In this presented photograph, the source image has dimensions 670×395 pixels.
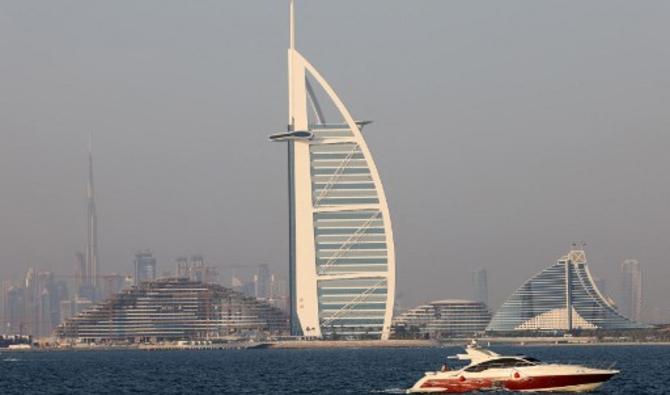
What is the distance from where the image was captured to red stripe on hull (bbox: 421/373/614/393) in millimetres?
101250

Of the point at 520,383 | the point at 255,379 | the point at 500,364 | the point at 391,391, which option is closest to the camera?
the point at 520,383

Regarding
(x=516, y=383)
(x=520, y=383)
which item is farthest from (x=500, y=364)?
(x=520, y=383)

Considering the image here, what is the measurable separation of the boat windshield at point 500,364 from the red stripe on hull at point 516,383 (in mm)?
800

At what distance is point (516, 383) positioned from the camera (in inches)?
3989


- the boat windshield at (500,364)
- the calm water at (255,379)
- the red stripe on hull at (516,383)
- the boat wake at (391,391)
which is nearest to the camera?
the red stripe on hull at (516,383)

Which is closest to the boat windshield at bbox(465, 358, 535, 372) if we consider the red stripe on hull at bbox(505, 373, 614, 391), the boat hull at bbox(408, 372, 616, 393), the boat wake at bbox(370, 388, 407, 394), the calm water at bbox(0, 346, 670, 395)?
the boat hull at bbox(408, 372, 616, 393)

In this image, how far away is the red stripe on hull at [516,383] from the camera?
332 feet

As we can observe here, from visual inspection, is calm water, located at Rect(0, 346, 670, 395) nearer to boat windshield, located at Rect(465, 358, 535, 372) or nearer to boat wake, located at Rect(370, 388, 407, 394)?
boat wake, located at Rect(370, 388, 407, 394)

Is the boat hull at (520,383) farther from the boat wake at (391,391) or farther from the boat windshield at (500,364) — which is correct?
the boat wake at (391,391)

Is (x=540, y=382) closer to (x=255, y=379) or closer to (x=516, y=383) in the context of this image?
(x=516, y=383)

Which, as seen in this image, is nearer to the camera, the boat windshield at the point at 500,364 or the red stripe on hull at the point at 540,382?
the red stripe on hull at the point at 540,382

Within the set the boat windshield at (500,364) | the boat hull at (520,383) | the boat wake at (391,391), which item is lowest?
the boat wake at (391,391)

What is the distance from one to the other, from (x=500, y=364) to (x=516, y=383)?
163 centimetres

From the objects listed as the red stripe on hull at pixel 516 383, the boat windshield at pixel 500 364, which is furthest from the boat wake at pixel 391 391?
the boat windshield at pixel 500 364
